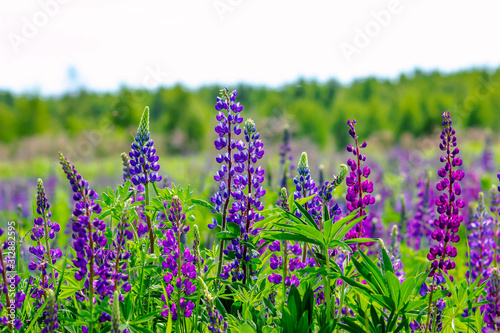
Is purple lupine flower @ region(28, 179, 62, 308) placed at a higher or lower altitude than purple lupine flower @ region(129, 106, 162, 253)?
lower

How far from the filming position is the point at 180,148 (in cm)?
3488

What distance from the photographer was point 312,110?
1422 inches

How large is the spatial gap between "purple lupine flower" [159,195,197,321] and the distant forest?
621 inches

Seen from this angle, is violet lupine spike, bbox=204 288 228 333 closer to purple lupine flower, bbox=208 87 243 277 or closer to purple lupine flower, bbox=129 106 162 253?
purple lupine flower, bbox=208 87 243 277

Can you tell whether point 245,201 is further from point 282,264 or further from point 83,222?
point 83,222

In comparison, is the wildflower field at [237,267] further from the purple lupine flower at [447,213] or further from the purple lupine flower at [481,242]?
the purple lupine flower at [481,242]

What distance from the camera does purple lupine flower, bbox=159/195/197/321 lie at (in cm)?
177

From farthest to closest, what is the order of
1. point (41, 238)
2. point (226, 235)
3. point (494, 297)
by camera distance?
point (41, 238) < point (226, 235) < point (494, 297)

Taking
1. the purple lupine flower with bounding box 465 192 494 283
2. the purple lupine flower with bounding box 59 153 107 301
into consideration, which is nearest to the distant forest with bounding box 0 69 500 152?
the purple lupine flower with bounding box 465 192 494 283

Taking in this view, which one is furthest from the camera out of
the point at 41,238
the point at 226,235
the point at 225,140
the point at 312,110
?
the point at 312,110

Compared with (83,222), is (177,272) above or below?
below

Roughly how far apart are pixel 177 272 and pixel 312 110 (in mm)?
35031

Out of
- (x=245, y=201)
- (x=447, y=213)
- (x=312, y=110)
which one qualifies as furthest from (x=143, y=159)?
(x=312, y=110)

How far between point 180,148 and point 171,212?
33518 mm
